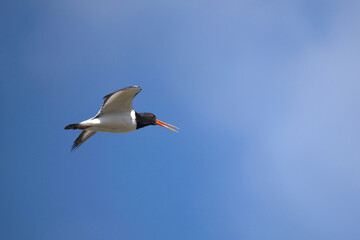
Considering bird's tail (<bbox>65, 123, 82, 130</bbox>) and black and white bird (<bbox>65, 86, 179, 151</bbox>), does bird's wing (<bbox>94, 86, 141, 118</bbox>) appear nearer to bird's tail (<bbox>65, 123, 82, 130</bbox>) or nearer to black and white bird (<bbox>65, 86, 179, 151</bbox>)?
black and white bird (<bbox>65, 86, 179, 151</bbox>)

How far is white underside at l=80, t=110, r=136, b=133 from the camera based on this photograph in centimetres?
1627

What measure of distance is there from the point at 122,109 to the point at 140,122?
1066 mm

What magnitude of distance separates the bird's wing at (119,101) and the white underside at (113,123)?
17cm

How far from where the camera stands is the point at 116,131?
17031mm

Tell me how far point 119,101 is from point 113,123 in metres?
0.79

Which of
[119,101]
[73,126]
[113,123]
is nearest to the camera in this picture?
[73,126]

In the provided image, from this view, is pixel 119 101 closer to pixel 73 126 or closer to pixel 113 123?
pixel 113 123

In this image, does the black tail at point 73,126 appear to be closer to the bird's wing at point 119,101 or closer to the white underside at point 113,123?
the white underside at point 113,123

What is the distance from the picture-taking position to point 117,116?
1659 cm

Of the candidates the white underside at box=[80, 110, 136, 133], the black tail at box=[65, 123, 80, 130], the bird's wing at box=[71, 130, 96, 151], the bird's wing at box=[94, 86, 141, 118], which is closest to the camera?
the bird's wing at box=[94, 86, 141, 118]

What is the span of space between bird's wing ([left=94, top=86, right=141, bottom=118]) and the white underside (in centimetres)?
17

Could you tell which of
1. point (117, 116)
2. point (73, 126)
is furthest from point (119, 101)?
point (73, 126)

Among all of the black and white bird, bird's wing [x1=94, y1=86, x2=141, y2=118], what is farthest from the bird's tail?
bird's wing [x1=94, y1=86, x2=141, y2=118]

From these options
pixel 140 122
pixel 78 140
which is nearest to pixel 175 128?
pixel 140 122
